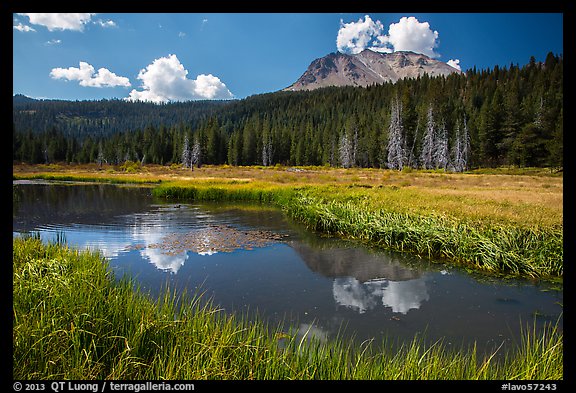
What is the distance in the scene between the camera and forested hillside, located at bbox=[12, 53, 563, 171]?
72562mm

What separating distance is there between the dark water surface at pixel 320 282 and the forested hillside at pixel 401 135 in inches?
2088

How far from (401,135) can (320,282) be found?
72.8m

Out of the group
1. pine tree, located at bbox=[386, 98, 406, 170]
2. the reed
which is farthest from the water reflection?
pine tree, located at bbox=[386, 98, 406, 170]

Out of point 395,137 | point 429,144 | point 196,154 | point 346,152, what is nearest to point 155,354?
point 395,137

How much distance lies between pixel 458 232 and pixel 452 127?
271 feet

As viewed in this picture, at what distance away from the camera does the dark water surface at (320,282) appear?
25.3 feet

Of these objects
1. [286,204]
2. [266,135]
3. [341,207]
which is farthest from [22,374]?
[266,135]

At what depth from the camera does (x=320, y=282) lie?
1077 centimetres

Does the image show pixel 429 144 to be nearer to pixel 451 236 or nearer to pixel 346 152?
pixel 346 152

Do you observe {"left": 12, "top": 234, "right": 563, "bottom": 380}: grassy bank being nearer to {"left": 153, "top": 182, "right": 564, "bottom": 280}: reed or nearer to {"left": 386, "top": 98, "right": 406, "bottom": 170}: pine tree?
{"left": 153, "top": 182, "right": 564, "bottom": 280}: reed

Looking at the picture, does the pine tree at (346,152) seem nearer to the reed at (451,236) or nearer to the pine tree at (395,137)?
the pine tree at (395,137)

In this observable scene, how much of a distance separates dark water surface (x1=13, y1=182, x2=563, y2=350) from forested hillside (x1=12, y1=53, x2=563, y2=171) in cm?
5303
